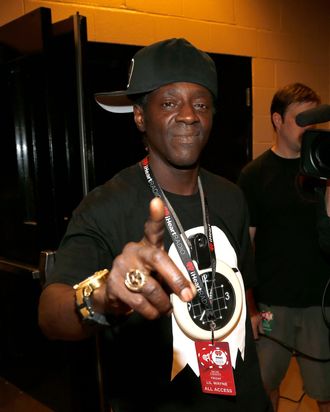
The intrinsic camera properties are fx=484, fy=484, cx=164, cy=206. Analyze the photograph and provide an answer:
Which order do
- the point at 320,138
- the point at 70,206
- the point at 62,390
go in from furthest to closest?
the point at 62,390 < the point at 70,206 < the point at 320,138

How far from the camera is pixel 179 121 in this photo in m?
1.23

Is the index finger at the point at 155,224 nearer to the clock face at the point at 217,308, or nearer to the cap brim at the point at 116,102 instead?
the clock face at the point at 217,308

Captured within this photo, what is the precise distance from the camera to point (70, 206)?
215cm

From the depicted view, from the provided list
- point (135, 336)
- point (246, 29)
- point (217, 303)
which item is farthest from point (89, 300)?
point (246, 29)

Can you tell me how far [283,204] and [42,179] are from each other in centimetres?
109

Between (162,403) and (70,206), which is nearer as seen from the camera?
(162,403)

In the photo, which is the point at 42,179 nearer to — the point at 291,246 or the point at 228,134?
the point at 291,246

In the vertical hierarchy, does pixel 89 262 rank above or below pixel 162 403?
above

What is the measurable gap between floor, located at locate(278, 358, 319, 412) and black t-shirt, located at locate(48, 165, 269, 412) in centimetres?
147

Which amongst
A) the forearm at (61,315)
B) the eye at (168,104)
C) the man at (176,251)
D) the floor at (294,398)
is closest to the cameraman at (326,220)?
the man at (176,251)

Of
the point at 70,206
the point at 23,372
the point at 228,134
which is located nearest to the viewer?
the point at 70,206

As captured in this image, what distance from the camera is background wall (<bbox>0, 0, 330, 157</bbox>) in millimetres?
2742

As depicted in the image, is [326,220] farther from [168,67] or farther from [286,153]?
[168,67]

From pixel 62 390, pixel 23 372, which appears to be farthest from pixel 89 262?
pixel 23 372
